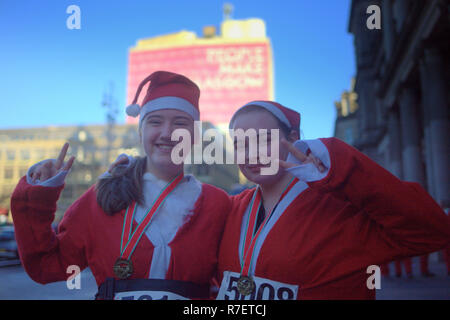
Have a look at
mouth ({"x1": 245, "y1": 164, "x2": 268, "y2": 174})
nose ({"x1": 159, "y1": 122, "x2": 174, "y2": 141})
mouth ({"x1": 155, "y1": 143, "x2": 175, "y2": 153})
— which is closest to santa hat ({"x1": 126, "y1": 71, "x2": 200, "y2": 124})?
nose ({"x1": 159, "y1": 122, "x2": 174, "y2": 141})

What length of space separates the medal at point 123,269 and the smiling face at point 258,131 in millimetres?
813

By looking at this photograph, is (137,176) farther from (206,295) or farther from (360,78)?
(360,78)

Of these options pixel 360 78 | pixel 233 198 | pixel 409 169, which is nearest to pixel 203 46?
pixel 360 78

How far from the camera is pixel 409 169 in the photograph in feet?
43.9

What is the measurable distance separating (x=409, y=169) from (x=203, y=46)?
41697 millimetres

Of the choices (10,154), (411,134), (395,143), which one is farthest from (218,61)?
(411,134)

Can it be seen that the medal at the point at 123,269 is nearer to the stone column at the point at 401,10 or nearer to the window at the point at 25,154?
the stone column at the point at 401,10

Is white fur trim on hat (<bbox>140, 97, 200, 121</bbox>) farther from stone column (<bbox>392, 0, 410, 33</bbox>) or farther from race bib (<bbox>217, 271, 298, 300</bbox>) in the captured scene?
stone column (<bbox>392, 0, 410, 33</bbox>)

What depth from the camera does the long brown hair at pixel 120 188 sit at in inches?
75.2

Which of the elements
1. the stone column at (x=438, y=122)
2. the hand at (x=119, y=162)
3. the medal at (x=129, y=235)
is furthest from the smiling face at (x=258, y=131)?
the stone column at (x=438, y=122)

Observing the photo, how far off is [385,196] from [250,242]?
72 cm

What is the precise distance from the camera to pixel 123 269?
1.76 metres

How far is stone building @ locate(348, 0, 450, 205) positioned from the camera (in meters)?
9.52
